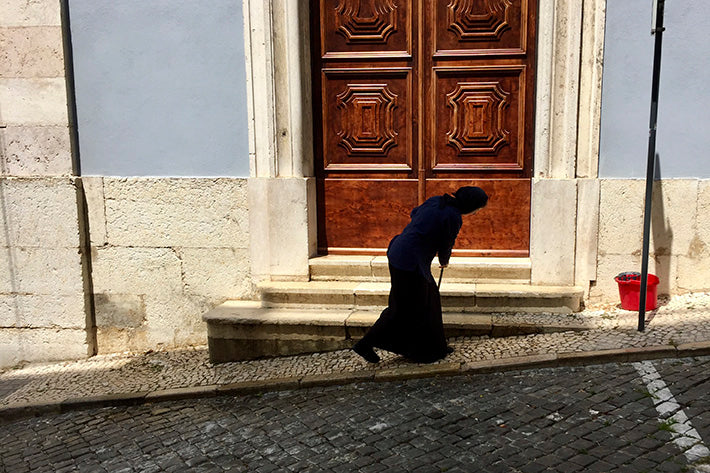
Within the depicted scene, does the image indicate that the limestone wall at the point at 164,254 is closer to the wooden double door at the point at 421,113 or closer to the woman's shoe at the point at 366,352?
the wooden double door at the point at 421,113

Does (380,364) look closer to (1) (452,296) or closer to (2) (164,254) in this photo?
(1) (452,296)

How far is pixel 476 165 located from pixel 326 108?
1596 millimetres

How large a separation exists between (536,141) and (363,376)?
8.92 feet

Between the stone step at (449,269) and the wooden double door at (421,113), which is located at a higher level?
the wooden double door at (421,113)

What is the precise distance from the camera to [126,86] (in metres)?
6.13

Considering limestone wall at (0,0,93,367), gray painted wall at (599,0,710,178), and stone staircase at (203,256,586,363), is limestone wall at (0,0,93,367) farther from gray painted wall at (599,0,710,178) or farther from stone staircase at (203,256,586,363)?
gray painted wall at (599,0,710,178)

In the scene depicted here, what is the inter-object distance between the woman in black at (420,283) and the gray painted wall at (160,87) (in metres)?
2.17

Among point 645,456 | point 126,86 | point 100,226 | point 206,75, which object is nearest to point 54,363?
point 100,226

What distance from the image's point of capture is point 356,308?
5.60 meters

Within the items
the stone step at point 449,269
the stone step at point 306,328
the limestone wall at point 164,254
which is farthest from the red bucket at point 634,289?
the limestone wall at point 164,254

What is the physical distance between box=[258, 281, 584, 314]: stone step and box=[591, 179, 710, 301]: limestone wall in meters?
0.53

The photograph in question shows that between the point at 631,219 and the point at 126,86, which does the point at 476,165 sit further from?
the point at 126,86

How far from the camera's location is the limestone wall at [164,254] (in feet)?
19.9

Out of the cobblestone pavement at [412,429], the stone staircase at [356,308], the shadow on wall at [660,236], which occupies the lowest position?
the cobblestone pavement at [412,429]
